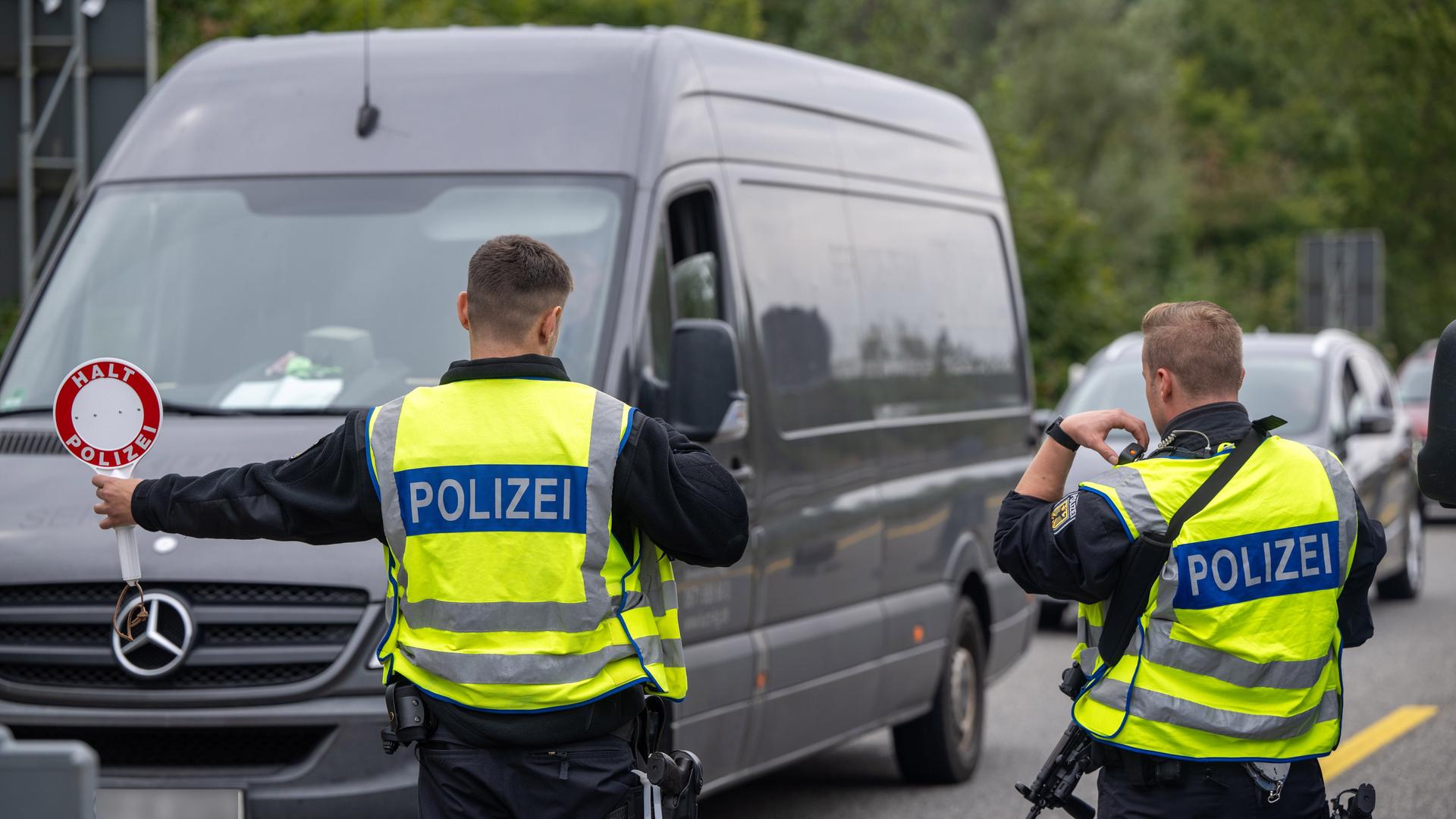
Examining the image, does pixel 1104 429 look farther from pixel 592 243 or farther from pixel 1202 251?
pixel 1202 251

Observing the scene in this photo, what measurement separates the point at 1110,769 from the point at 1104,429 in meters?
0.64

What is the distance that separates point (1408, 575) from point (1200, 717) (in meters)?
12.5

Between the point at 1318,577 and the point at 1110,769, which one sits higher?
the point at 1318,577

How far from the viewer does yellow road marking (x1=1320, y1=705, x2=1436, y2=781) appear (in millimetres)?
8812

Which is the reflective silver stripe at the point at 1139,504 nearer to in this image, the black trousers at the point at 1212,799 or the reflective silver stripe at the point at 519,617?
the black trousers at the point at 1212,799

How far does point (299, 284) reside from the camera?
6.16m

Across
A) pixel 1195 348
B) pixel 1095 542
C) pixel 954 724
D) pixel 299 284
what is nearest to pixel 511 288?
pixel 1095 542

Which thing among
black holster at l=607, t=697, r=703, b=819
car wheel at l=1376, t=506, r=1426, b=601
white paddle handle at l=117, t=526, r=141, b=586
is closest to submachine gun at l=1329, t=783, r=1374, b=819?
black holster at l=607, t=697, r=703, b=819

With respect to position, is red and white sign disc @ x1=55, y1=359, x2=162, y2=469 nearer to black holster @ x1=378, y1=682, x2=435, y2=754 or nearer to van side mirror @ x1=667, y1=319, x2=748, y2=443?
black holster @ x1=378, y1=682, x2=435, y2=754

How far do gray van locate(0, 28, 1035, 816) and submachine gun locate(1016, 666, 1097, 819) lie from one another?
6.05ft

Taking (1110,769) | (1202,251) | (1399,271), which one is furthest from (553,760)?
(1202,251)

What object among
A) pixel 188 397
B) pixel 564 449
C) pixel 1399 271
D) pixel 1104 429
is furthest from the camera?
pixel 1399 271

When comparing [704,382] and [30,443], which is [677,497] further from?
[30,443]

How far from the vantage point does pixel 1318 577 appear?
3.98 metres
